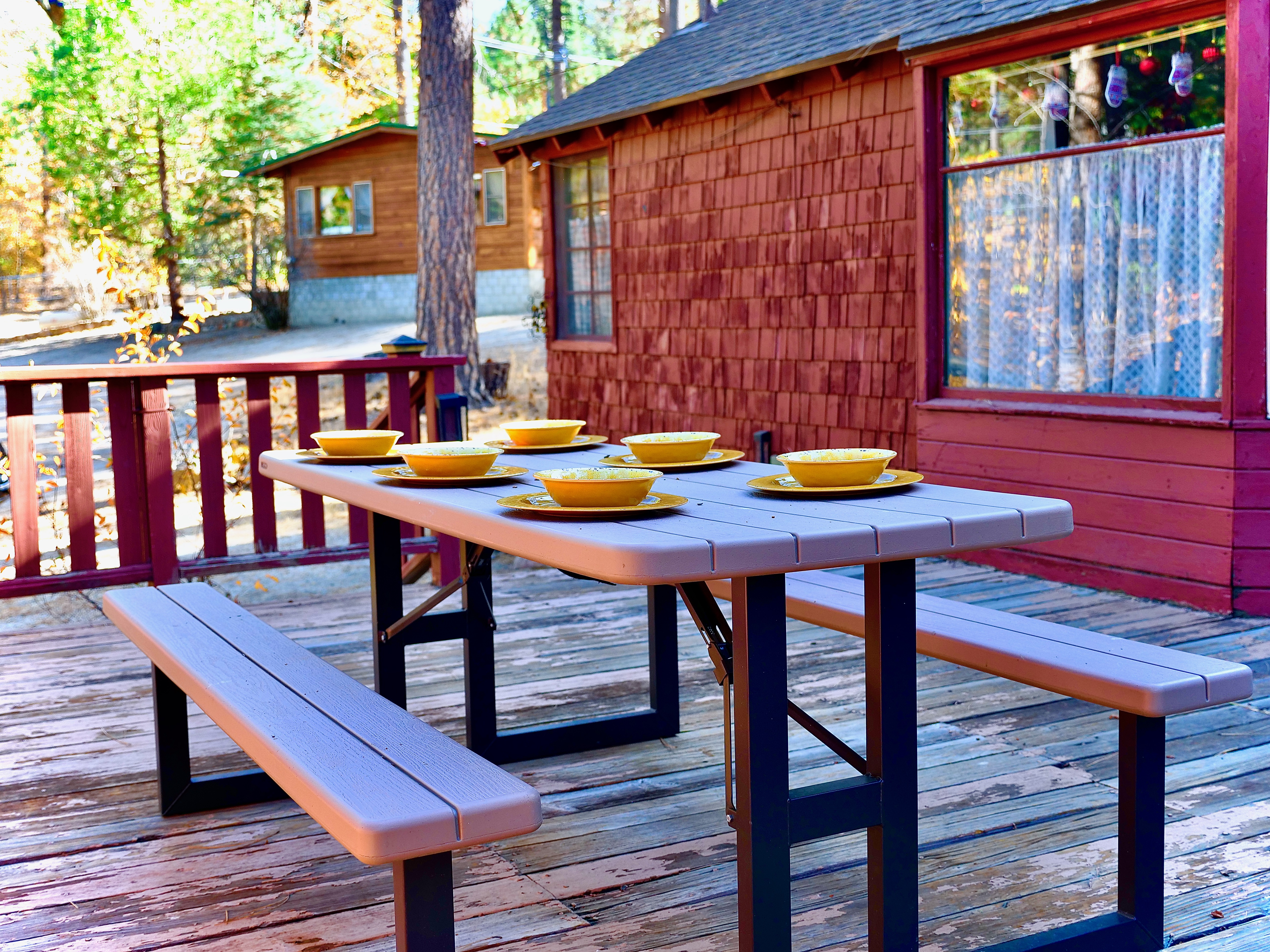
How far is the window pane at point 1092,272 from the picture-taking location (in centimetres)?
492

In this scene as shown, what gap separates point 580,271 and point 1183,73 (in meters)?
5.72

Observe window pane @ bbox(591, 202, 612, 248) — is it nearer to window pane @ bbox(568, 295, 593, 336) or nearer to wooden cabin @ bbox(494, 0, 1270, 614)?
window pane @ bbox(568, 295, 593, 336)

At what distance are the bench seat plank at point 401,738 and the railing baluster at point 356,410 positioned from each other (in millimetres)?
2091

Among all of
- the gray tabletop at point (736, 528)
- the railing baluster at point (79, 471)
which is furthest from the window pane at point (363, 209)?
the gray tabletop at point (736, 528)

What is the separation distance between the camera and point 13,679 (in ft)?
12.8

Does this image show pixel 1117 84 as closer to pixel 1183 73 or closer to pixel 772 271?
pixel 1183 73

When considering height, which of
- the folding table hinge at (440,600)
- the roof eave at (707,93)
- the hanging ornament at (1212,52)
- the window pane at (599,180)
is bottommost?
the folding table hinge at (440,600)

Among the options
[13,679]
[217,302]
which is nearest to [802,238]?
[13,679]

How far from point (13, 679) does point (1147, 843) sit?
11.0ft

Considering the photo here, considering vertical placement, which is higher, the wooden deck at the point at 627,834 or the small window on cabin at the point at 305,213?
the small window on cabin at the point at 305,213

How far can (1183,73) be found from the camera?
4.89m

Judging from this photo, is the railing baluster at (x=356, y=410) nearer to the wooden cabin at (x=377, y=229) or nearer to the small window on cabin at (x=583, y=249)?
the small window on cabin at (x=583, y=249)

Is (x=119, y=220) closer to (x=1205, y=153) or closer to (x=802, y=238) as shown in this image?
(x=802, y=238)

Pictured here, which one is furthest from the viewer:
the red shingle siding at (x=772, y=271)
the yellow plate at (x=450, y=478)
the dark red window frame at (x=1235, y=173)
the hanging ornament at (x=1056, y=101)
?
the red shingle siding at (x=772, y=271)
